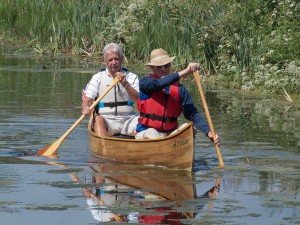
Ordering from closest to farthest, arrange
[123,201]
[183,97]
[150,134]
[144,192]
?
[123,201] < [144,192] < [183,97] < [150,134]

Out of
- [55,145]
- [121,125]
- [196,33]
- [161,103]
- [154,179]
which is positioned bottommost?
[154,179]

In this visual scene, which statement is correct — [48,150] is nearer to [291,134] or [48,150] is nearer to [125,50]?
[291,134]

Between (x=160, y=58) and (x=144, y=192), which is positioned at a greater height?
(x=160, y=58)

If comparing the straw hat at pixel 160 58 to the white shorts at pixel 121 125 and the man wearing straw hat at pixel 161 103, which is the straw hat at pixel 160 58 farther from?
the white shorts at pixel 121 125

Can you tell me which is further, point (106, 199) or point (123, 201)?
point (106, 199)

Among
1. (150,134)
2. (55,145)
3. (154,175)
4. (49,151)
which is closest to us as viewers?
(154,175)

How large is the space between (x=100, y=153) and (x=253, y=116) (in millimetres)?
4346

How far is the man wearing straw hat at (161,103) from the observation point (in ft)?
35.2

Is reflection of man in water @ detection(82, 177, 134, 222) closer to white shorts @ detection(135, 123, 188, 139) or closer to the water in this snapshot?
the water

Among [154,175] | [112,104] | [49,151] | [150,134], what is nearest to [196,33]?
[112,104]

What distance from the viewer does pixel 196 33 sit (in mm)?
19000

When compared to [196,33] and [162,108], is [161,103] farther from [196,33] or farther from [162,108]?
[196,33]

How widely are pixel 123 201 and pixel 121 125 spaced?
3.36m

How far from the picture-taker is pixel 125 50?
2223 centimetres
